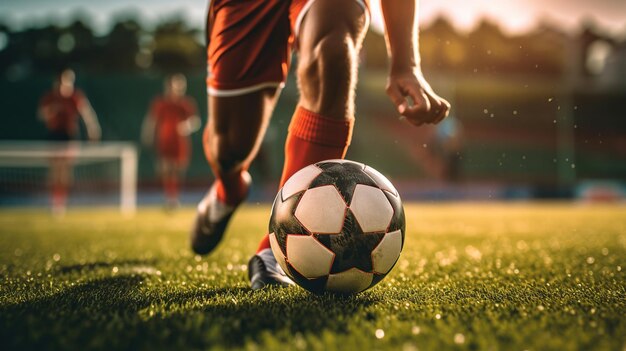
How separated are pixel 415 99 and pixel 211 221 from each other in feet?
4.41

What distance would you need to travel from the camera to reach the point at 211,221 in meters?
2.70

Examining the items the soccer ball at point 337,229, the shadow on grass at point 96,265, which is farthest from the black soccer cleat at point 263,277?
the shadow on grass at point 96,265

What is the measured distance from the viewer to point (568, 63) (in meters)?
37.6

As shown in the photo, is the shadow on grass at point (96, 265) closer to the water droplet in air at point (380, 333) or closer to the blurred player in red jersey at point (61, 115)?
the water droplet in air at point (380, 333)

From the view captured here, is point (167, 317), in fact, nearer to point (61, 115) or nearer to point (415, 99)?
point (415, 99)

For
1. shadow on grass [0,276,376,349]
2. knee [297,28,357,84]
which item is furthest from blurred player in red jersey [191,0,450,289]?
shadow on grass [0,276,376,349]

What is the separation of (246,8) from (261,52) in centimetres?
18

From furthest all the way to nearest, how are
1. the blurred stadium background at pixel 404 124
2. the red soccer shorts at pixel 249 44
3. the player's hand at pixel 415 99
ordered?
the blurred stadium background at pixel 404 124
the red soccer shorts at pixel 249 44
the player's hand at pixel 415 99

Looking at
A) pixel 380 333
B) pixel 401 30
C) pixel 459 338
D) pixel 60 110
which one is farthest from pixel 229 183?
pixel 60 110

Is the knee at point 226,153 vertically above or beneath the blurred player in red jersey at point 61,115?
above

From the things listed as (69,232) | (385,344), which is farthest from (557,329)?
(69,232)

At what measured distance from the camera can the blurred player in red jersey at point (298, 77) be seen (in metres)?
1.84

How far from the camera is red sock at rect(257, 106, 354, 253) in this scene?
1.91 m

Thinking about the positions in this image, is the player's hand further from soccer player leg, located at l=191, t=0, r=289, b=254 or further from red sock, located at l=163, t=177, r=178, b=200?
red sock, located at l=163, t=177, r=178, b=200
